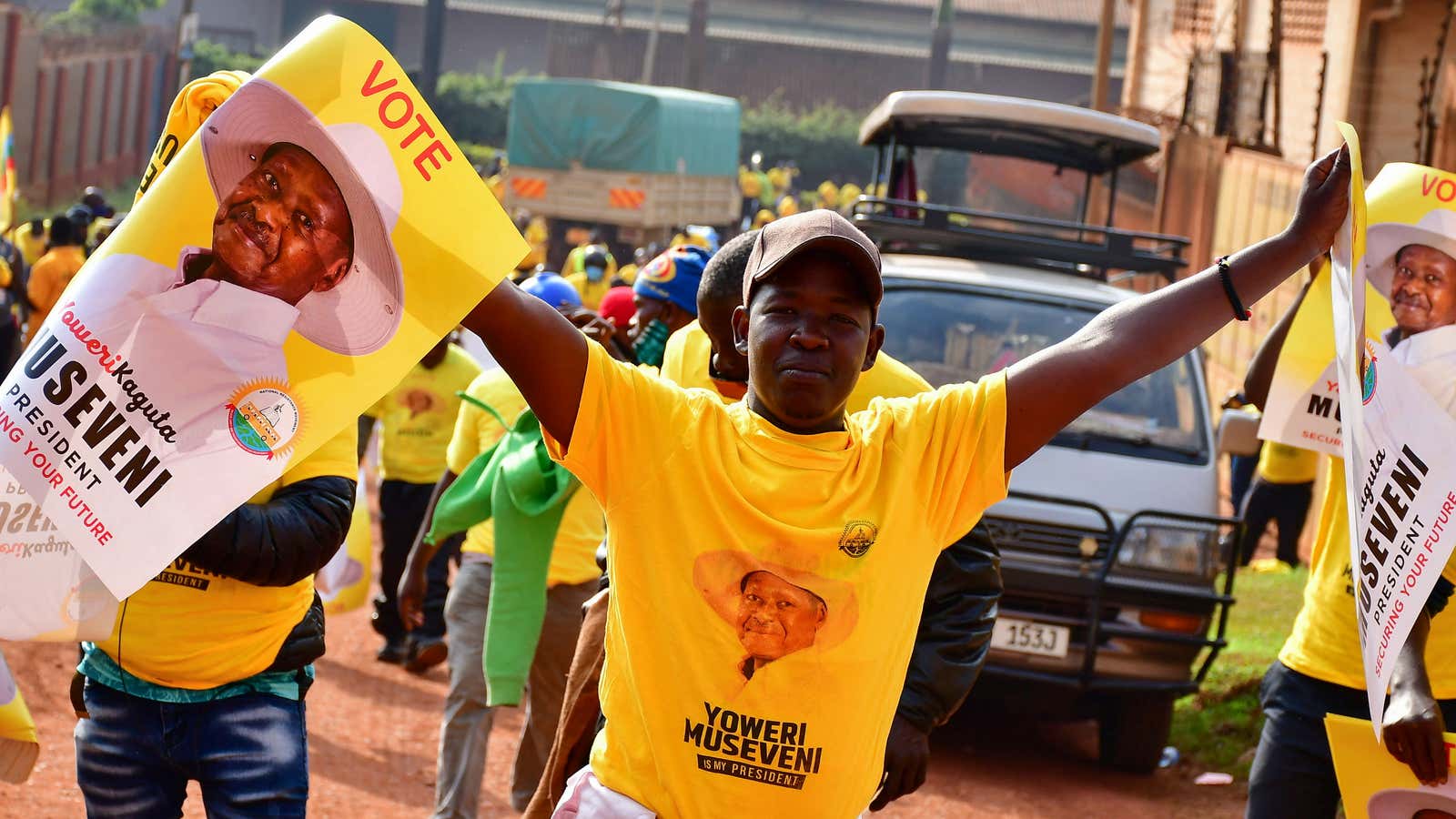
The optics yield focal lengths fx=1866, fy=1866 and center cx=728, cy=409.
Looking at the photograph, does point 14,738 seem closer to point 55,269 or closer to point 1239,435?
point 1239,435

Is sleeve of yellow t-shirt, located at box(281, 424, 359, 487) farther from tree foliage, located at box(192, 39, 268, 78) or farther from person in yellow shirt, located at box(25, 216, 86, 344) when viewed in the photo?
tree foliage, located at box(192, 39, 268, 78)

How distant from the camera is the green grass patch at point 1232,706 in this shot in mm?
8375

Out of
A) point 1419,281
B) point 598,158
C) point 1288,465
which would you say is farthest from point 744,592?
point 598,158

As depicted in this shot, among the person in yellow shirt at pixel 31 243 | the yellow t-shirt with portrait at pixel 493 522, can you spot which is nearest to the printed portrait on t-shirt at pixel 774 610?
the yellow t-shirt with portrait at pixel 493 522

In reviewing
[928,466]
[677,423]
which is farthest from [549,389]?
[928,466]

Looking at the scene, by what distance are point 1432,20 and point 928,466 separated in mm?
14789

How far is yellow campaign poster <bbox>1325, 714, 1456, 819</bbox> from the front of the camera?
3818mm

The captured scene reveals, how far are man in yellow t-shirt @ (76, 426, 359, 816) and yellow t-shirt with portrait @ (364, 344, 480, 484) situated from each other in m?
5.30

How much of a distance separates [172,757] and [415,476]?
5.56 metres

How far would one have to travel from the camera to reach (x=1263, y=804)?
4.46 metres

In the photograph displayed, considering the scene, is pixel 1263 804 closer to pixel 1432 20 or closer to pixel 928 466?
pixel 928 466

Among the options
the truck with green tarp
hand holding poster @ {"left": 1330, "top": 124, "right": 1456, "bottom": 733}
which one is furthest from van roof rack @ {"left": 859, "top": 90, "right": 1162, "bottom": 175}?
the truck with green tarp

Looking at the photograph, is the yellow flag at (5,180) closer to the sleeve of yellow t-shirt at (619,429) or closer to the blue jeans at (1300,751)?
the blue jeans at (1300,751)

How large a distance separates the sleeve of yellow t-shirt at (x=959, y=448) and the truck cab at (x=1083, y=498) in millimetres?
3811
